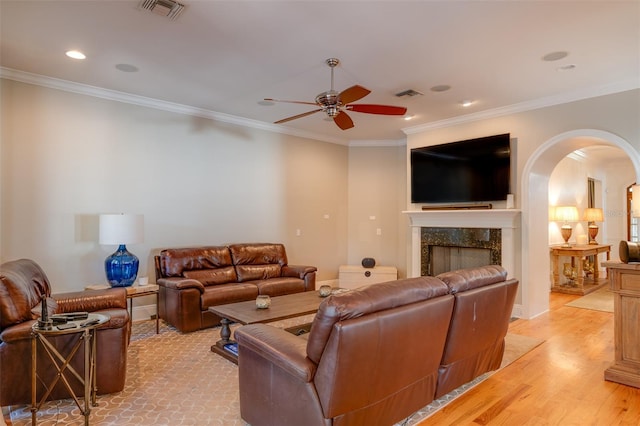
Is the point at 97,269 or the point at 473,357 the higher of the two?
the point at 97,269

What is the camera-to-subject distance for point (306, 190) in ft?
22.0

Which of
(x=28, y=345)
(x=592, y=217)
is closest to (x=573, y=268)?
(x=592, y=217)

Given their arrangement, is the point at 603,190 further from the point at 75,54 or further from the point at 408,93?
the point at 75,54

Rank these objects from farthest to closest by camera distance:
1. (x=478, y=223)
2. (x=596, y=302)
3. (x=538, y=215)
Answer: (x=596, y=302)
(x=478, y=223)
(x=538, y=215)

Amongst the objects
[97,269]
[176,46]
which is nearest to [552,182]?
[176,46]

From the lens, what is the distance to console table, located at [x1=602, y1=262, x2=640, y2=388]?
2957 millimetres

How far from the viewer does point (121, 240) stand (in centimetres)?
403

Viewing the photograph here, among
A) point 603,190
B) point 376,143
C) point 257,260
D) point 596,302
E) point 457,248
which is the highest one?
point 376,143

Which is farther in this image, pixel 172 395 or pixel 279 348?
pixel 172 395

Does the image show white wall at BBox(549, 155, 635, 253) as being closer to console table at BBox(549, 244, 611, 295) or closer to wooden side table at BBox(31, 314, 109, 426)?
console table at BBox(549, 244, 611, 295)

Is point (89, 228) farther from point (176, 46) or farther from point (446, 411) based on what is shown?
point (446, 411)

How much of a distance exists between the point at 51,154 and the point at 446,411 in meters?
4.81

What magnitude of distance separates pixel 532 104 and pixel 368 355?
4.55 meters

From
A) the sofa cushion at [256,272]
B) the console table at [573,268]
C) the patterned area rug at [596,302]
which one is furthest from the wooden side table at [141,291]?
the console table at [573,268]
